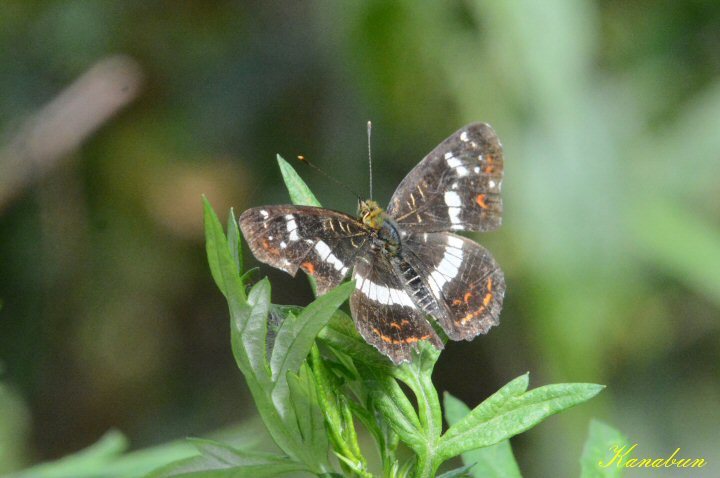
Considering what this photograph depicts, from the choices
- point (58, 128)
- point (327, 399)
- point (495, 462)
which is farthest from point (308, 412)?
point (58, 128)

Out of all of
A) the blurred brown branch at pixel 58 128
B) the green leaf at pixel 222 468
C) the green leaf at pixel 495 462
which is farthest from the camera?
the blurred brown branch at pixel 58 128

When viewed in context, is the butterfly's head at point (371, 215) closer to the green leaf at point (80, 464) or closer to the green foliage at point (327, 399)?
the green foliage at point (327, 399)

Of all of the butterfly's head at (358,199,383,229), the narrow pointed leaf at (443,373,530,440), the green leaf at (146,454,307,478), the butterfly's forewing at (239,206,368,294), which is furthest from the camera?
the butterfly's head at (358,199,383,229)

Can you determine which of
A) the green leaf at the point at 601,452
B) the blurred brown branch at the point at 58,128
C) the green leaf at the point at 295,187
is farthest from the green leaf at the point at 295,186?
the blurred brown branch at the point at 58,128

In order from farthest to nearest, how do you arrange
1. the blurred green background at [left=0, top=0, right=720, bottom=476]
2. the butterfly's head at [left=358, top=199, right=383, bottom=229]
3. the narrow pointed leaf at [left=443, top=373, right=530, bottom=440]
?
the blurred green background at [left=0, top=0, right=720, bottom=476] → the butterfly's head at [left=358, top=199, right=383, bottom=229] → the narrow pointed leaf at [left=443, top=373, right=530, bottom=440]

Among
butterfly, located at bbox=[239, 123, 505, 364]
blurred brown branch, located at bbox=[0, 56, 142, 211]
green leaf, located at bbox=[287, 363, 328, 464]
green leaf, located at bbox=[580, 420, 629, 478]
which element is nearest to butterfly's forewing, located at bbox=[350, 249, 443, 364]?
butterfly, located at bbox=[239, 123, 505, 364]

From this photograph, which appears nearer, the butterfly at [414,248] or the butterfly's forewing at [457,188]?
the butterfly at [414,248]

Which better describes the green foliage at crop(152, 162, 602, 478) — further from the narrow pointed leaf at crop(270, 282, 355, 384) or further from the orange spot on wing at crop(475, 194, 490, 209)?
the orange spot on wing at crop(475, 194, 490, 209)

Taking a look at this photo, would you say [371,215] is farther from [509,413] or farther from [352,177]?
[352,177]
